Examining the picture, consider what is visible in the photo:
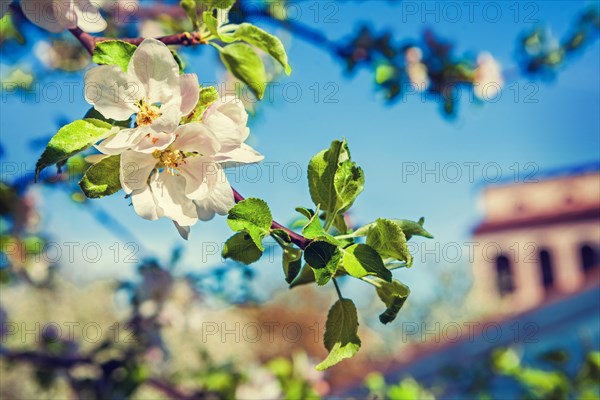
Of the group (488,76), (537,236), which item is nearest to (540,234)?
(537,236)

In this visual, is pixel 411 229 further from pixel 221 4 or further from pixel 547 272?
pixel 547 272

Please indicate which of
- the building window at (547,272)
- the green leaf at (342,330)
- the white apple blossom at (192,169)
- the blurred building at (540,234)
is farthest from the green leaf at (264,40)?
the building window at (547,272)

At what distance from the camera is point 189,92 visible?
2.53 ft

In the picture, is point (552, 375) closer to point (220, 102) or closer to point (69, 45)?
point (220, 102)

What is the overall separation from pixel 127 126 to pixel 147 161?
0.07m

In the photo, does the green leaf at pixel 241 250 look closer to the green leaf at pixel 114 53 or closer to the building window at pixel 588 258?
the green leaf at pixel 114 53

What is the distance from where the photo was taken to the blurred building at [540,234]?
84.6ft

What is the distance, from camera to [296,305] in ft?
48.2

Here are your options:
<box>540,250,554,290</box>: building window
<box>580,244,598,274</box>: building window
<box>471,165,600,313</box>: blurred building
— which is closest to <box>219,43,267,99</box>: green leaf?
<box>471,165,600,313</box>: blurred building

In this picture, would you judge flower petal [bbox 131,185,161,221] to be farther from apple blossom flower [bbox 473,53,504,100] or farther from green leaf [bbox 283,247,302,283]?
apple blossom flower [bbox 473,53,504,100]

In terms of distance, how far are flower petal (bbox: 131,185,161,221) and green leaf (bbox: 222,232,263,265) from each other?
10cm

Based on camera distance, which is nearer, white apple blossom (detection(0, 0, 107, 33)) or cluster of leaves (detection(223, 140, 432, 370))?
cluster of leaves (detection(223, 140, 432, 370))

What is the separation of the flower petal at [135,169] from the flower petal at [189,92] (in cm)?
8

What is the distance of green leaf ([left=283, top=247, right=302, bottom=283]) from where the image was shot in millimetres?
805
